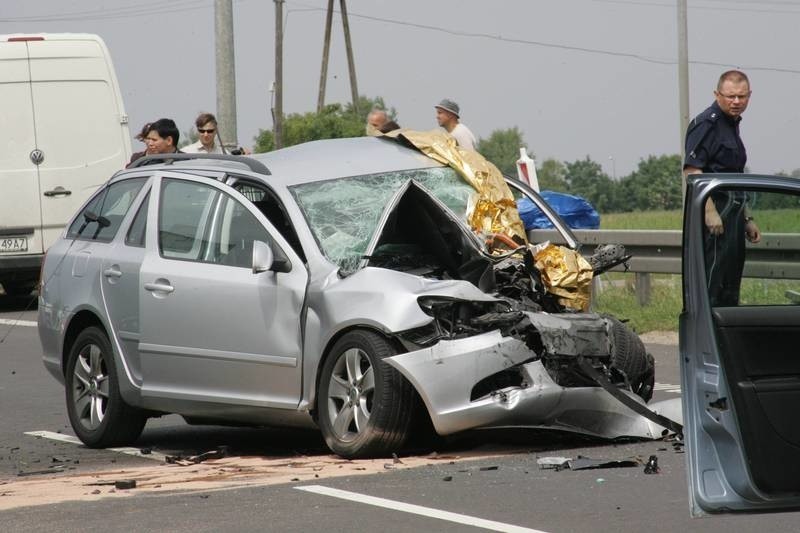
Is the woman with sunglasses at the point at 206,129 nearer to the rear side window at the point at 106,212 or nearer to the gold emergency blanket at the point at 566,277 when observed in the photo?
the rear side window at the point at 106,212

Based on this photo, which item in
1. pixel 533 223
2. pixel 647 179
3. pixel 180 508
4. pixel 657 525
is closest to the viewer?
pixel 657 525

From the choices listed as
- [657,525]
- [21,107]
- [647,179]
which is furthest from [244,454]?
[647,179]

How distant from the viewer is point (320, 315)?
8.30 meters

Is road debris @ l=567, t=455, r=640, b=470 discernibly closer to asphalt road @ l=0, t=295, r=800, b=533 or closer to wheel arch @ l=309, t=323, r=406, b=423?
asphalt road @ l=0, t=295, r=800, b=533

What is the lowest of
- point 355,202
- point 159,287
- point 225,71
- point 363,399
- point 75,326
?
point 363,399

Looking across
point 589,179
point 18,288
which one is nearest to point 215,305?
point 18,288

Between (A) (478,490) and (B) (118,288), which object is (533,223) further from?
(A) (478,490)

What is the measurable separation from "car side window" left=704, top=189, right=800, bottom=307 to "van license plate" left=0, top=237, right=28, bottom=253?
14.7 meters

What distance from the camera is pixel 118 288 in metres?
9.41

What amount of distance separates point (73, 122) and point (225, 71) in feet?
6.61

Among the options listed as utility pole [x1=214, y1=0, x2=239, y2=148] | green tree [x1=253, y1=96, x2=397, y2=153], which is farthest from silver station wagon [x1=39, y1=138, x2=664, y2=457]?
green tree [x1=253, y1=96, x2=397, y2=153]

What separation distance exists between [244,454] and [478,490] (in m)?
2.25

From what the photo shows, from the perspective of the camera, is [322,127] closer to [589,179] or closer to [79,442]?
[589,179]

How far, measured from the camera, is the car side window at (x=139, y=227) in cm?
956
